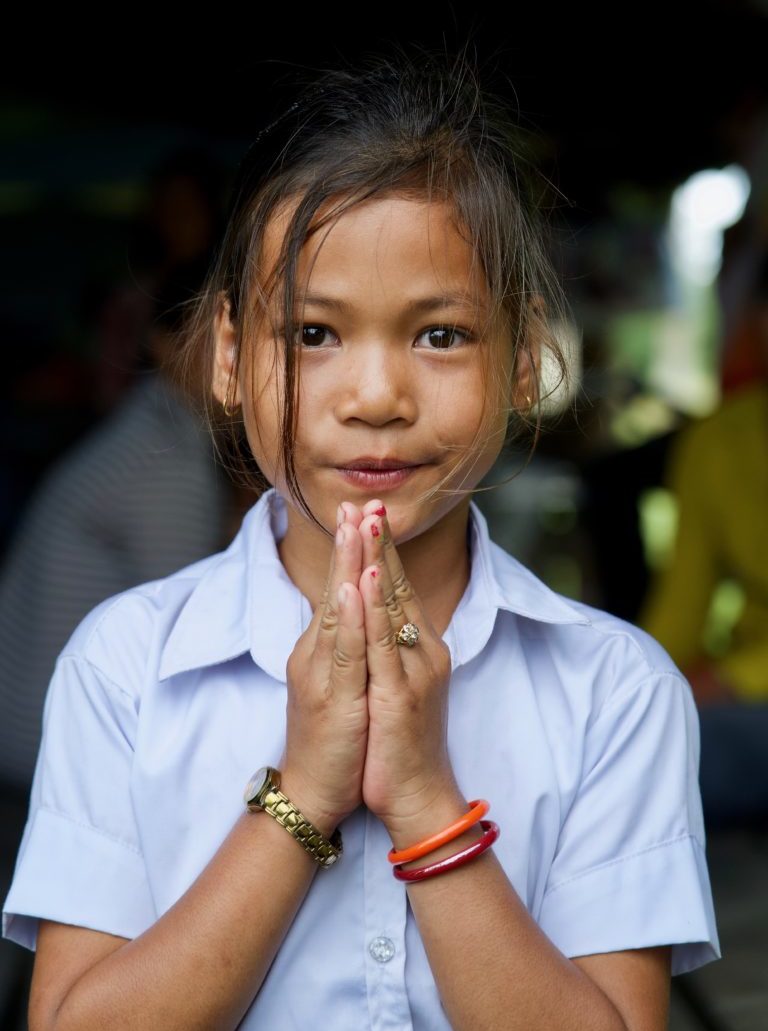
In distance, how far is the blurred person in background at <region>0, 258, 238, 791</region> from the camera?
8.13 ft

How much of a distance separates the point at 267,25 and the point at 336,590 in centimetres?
408

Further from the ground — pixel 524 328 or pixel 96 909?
pixel 524 328

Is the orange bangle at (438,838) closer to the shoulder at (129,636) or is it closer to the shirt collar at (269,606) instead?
the shirt collar at (269,606)

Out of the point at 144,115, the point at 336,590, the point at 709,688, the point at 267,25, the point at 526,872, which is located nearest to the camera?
the point at 336,590

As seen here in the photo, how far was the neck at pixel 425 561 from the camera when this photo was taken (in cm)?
124

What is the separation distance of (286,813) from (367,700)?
0.12 m

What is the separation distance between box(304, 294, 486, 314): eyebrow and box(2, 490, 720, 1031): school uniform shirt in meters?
0.31

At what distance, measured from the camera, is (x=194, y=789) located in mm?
1164

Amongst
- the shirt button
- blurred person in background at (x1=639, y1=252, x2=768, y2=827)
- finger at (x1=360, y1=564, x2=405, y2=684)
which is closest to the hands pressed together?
finger at (x1=360, y1=564, x2=405, y2=684)

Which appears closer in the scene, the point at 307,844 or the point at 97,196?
the point at 307,844

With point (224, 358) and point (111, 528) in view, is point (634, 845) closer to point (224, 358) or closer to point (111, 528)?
point (224, 358)

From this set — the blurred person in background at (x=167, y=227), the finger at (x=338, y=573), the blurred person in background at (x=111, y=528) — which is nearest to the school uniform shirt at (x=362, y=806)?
the finger at (x=338, y=573)

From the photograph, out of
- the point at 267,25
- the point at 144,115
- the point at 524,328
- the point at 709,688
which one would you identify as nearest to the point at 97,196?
the point at 144,115

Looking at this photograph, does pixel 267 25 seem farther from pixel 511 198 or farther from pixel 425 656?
pixel 425 656
